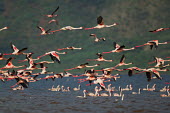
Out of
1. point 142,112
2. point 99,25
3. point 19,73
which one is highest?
point 99,25

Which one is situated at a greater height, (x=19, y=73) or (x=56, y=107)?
(x=19, y=73)

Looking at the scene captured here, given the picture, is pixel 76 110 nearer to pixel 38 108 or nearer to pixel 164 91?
pixel 38 108

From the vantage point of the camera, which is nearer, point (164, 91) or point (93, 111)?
point (93, 111)

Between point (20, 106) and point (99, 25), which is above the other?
point (99, 25)

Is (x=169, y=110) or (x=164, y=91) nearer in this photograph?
(x=169, y=110)

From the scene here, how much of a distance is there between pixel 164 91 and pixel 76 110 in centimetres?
3378

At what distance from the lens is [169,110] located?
142 ft

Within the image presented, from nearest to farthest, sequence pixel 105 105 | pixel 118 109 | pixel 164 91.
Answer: pixel 118 109 < pixel 105 105 < pixel 164 91

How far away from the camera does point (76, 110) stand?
43.3 meters

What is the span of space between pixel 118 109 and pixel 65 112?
21.8 ft

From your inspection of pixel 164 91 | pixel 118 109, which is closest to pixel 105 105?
pixel 118 109

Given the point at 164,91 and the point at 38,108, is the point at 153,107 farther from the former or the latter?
the point at 164,91

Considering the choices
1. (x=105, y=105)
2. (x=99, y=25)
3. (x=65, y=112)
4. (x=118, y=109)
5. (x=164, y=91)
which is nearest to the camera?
(x=99, y=25)

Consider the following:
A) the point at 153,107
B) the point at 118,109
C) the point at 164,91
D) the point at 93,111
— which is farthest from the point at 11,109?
the point at 164,91
